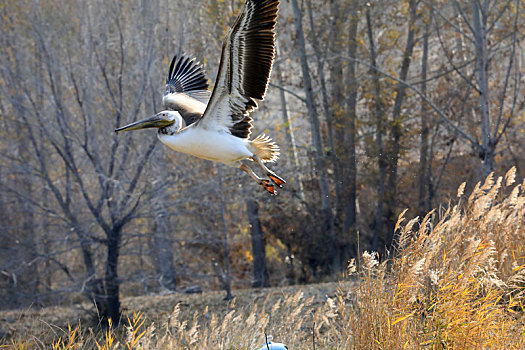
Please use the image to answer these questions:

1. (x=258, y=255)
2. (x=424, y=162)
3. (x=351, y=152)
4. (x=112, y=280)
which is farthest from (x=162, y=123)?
(x=424, y=162)

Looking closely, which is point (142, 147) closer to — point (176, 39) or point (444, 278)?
point (176, 39)

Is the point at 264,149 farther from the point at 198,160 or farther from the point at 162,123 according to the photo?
the point at 198,160

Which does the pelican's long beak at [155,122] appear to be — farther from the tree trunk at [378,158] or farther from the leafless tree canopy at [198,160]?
the tree trunk at [378,158]

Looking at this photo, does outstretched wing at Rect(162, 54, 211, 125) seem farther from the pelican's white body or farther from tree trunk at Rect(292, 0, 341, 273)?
tree trunk at Rect(292, 0, 341, 273)

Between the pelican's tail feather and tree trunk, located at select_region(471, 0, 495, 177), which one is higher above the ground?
tree trunk, located at select_region(471, 0, 495, 177)

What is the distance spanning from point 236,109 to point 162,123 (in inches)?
24.2

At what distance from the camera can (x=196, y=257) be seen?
45.4 feet

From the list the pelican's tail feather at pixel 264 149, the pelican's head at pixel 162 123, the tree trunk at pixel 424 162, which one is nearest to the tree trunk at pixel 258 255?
the tree trunk at pixel 424 162

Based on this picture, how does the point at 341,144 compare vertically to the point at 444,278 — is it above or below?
above

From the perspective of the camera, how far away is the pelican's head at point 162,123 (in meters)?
5.40

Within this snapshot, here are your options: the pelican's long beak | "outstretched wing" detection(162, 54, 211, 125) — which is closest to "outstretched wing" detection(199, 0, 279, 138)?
the pelican's long beak

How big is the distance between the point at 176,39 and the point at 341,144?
4561 mm

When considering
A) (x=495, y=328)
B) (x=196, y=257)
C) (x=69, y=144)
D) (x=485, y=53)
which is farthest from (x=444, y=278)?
(x=196, y=257)

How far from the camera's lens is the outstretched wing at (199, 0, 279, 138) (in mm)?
4746
